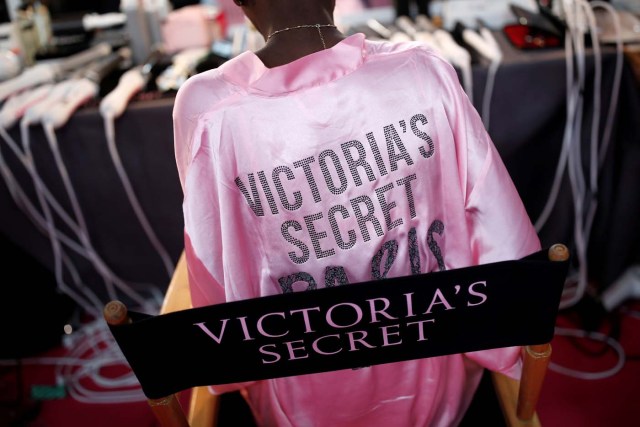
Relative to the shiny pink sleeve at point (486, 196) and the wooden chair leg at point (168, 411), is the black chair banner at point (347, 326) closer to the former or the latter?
the wooden chair leg at point (168, 411)

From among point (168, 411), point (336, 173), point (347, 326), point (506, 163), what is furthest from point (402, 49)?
point (506, 163)

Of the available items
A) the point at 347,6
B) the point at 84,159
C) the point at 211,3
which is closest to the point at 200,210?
the point at 84,159

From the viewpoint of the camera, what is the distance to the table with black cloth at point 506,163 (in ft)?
4.53

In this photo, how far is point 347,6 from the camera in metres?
1.76

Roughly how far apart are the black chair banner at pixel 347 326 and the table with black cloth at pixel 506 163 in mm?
919

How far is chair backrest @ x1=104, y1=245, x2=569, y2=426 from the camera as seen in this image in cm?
53

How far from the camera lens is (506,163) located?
1.53 metres

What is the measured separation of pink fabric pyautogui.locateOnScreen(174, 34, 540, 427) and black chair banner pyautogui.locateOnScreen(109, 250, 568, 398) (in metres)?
0.16

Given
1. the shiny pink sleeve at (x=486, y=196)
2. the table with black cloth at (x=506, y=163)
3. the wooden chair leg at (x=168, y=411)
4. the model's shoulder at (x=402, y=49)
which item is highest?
the model's shoulder at (x=402, y=49)

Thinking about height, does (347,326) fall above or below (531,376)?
above

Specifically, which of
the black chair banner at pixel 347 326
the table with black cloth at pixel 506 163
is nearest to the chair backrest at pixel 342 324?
the black chair banner at pixel 347 326

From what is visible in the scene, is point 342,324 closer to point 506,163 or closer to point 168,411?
point 168,411

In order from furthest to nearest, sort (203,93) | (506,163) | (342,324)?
(506,163) < (203,93) < (342,324)

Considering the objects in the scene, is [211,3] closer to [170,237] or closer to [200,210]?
[170,237]
